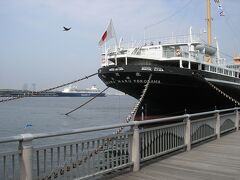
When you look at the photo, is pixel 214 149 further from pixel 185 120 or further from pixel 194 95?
pixel 194 95

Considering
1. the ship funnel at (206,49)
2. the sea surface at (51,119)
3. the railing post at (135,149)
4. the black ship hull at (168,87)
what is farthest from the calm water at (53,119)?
the railing post at (135,149)

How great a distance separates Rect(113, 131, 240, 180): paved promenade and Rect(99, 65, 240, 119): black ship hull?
17.6 metres

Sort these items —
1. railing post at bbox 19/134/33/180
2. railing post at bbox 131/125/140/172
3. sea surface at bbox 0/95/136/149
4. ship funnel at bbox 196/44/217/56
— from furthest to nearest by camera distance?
sea surface at bbox 0/95/136/149, ship funnel at bbox 196/44/217/56, railing post at bbox 131/125/140/172, railing post at bbox 19/134/33/180

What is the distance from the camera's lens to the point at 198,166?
8.52 metres

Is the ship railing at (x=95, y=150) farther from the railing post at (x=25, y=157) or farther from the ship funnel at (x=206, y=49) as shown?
the ship funnel at (x=206, y=49)

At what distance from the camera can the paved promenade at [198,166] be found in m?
7.52

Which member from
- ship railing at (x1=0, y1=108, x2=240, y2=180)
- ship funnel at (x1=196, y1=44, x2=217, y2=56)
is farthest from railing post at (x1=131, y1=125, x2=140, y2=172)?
ship funnel at (x1=196, y1=44, x2=217, y2=56)

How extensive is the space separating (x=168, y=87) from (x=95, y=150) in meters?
22.8

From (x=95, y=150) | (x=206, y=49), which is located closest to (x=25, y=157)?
(x=95, y=150)

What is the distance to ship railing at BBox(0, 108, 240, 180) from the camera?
5.55 m

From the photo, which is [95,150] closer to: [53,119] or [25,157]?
[25,157]

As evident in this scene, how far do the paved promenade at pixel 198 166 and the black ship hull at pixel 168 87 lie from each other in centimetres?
1759

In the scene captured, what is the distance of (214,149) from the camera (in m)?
10.9

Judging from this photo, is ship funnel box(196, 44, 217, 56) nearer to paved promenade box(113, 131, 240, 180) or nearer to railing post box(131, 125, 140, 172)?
paved promenade box(113, 131, 240, 180)
